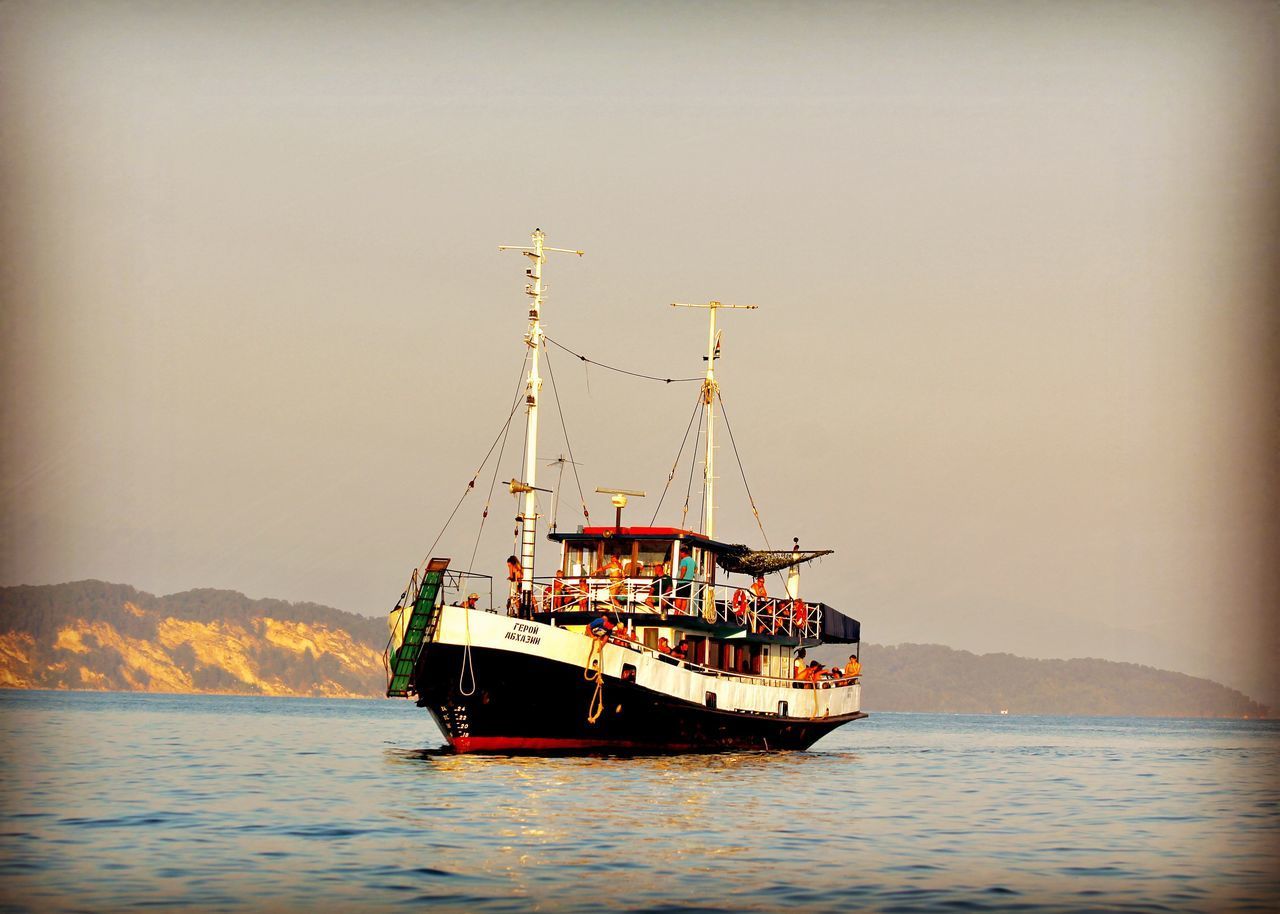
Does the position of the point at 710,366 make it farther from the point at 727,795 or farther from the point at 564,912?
the point at 564,912

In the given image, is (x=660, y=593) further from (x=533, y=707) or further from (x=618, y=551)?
(x=533, y=707)

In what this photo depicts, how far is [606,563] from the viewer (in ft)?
140

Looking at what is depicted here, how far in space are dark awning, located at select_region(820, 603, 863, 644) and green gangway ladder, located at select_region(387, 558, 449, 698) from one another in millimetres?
16325

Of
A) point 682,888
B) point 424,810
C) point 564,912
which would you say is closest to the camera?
point 564,912

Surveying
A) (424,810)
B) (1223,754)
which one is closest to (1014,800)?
(424,810)

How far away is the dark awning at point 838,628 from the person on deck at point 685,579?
7.39 metres

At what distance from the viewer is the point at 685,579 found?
41812 mm

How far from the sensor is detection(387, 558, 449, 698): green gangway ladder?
36312mm

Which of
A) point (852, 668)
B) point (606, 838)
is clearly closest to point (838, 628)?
point (852, 668)

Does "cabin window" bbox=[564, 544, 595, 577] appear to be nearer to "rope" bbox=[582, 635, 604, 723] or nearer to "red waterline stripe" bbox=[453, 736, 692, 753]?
"rope" bbox=[582, 635, 604, 723]

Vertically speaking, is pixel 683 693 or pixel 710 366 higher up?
pixel 710 366

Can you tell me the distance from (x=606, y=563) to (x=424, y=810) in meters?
17.1

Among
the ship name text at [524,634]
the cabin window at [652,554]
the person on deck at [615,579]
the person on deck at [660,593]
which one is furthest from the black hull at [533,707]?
the cabin window at [652,554]

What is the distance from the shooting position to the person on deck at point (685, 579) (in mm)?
41000
